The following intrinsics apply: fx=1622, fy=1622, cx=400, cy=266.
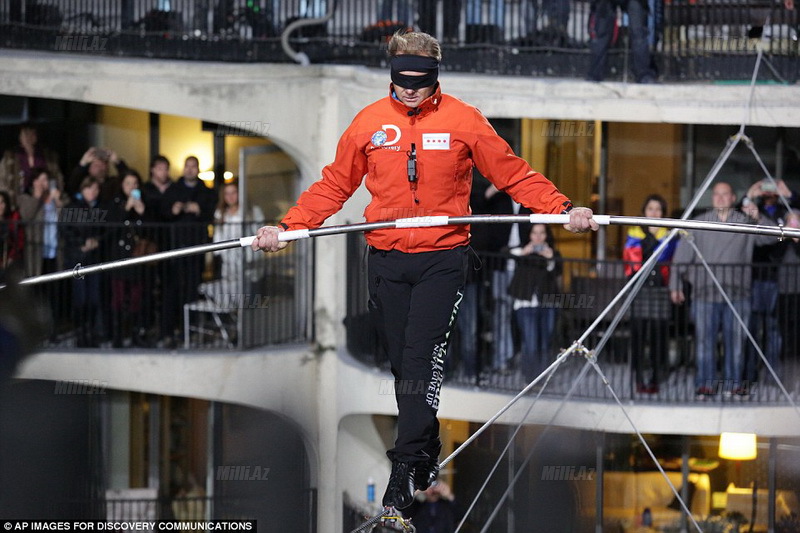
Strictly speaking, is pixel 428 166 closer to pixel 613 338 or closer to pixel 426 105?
pixel 426 105

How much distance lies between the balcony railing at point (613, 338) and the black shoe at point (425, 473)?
5340mm

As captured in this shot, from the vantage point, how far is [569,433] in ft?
49.6

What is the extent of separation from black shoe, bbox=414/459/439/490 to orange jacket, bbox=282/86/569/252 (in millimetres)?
1094

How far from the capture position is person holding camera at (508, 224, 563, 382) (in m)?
13.9

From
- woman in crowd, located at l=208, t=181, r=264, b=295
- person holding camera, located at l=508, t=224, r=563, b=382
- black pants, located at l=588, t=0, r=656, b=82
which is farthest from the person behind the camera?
woman in crowd, located at l=208, t=181, r=264, b=295

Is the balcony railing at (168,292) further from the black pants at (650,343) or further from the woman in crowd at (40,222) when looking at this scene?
the black pants at (650,343)

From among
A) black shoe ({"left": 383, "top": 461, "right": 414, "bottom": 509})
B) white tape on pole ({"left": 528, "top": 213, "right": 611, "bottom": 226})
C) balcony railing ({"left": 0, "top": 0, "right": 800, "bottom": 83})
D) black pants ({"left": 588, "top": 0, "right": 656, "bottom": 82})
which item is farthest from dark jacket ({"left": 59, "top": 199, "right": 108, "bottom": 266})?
white tape on pole ({"left": 528, "top": 213, "right": 611, "bottom": 226})

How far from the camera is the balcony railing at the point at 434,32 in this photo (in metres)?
14.8

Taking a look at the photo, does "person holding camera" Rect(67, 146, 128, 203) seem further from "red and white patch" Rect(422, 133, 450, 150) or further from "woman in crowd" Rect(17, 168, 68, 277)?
"red and white patch" Rect(422, 133, 450, 150)

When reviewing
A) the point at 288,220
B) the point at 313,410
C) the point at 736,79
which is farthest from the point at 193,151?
the point at 288,220

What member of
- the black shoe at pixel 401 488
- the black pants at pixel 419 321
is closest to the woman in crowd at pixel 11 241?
the black pants at pixel 419 321

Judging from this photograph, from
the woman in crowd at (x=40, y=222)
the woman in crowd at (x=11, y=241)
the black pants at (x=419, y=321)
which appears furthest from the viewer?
the woman in crowd at (x=40, y=222)

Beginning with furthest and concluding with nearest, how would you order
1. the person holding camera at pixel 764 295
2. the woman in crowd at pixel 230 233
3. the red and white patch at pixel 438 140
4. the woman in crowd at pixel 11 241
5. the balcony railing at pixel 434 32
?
the woman in crowd at pixel 230 233, the woman in crowd at pixel 11 241, the balcony railing at pixel 434 32, the person holding camera at pixel 764 295, the red and white patch at pixel 438 140

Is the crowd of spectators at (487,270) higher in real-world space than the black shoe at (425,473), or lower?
higher
